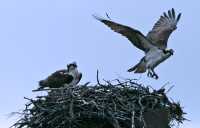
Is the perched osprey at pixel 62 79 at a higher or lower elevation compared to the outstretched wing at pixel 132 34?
lower

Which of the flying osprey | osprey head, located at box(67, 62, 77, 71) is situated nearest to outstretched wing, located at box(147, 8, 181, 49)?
the flying osprey

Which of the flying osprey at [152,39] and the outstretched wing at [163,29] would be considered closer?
the flying osprey at [152,39]

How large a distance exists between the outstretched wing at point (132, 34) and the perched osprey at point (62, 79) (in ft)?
3.52

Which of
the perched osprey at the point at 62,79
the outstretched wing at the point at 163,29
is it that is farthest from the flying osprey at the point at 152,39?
the perched osprey at the point at 62,79

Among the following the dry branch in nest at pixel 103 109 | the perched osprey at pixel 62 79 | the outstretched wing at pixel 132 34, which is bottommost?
the dry branch in nest at pixel 103 109

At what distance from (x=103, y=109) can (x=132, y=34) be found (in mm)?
3174

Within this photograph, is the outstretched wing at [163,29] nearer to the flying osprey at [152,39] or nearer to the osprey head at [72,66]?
the flying osprey at [152,39]

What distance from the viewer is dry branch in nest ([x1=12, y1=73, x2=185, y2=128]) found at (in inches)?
612

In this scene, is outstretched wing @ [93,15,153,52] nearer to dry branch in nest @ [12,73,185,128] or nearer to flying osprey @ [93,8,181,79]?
flying osprey @ [93,8,181,79]

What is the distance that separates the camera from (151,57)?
62.5ft

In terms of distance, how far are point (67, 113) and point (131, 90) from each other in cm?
128

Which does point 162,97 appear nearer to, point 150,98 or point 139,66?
point 150,98

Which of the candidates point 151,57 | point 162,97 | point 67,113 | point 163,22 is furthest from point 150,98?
point 163,22

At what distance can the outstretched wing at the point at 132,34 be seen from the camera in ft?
59.7
